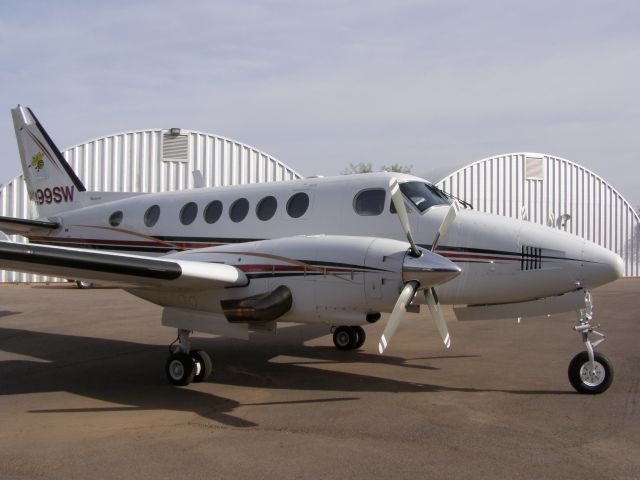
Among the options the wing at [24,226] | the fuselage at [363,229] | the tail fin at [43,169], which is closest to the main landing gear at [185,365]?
the fuselage at [363,229]

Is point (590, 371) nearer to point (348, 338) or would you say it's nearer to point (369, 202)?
point (369, 202)

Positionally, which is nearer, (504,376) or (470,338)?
(504,376)

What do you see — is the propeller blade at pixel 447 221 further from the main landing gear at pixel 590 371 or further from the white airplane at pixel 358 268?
the main landing gear at pixel 590 371

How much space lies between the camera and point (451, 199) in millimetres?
9047

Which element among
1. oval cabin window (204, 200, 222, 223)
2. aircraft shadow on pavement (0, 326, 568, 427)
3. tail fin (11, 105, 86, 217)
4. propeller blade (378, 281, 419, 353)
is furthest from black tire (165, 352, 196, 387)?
tail fin (11, 105, 86, 217)

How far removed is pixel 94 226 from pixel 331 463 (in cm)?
855

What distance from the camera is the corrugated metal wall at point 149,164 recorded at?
100.0ft

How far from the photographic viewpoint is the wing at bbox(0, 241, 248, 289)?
712 cm

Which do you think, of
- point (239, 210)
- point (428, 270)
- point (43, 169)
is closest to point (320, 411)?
point (428, 270)

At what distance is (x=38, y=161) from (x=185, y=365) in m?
8.64

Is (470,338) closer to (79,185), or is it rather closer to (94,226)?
(94,226)

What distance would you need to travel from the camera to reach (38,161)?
14.8 metres

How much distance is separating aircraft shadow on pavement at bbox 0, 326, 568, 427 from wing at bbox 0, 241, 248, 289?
61.0 inches

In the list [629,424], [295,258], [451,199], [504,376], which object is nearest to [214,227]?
[295,258]
